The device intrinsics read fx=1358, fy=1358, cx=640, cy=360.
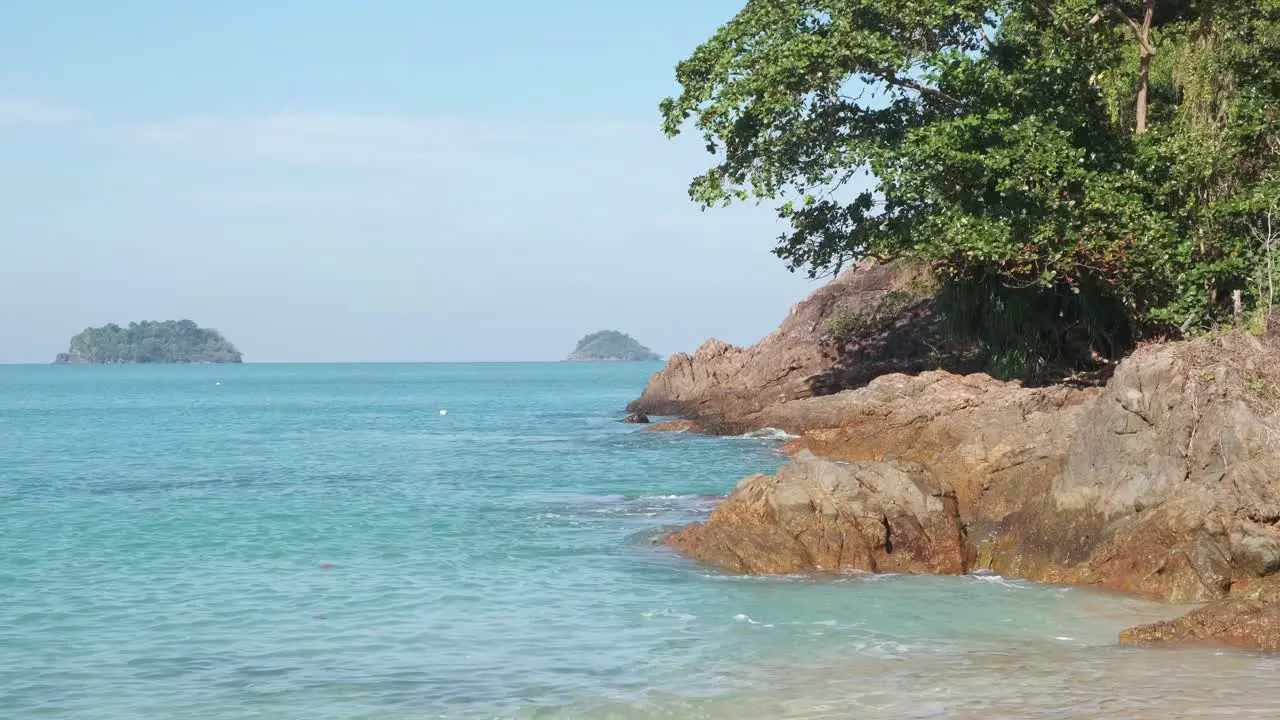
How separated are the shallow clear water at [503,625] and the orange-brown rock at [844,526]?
592 millimetres

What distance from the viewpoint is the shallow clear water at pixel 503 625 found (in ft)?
40.5

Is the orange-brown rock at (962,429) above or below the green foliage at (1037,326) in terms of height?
below

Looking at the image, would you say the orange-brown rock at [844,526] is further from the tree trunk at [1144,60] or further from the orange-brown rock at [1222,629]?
the tree trunk at [1144,60]

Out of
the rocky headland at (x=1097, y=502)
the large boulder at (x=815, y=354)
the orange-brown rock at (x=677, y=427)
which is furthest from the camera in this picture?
the orange-brown rock at (x=677, y=427)

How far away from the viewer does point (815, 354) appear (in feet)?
149

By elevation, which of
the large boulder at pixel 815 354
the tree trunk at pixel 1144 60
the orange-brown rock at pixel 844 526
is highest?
the tree trunk at pixel 1144 60

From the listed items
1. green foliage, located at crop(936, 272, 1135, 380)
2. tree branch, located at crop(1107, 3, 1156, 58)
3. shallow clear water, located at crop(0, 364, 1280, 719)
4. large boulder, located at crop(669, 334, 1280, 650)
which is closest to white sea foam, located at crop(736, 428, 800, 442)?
green foliage, located at crop(936, 272, 1135, 380)

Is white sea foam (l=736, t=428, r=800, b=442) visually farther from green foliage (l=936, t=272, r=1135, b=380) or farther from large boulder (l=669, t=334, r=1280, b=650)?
large boulder (l=669, t=334, r=1280, b=650)

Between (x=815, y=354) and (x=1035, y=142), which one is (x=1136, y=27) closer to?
(x=1035, y=142)

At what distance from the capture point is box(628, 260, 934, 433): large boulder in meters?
43.1

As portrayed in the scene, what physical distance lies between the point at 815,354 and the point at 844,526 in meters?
27.3

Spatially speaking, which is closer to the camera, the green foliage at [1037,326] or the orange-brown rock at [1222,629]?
the orange-brown rock at [1222,629]

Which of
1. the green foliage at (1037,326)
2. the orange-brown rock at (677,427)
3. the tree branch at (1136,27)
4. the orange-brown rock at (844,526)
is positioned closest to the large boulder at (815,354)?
the orange-brown rock at (677,427)

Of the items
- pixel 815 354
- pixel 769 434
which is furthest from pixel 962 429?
pixel 815 354
